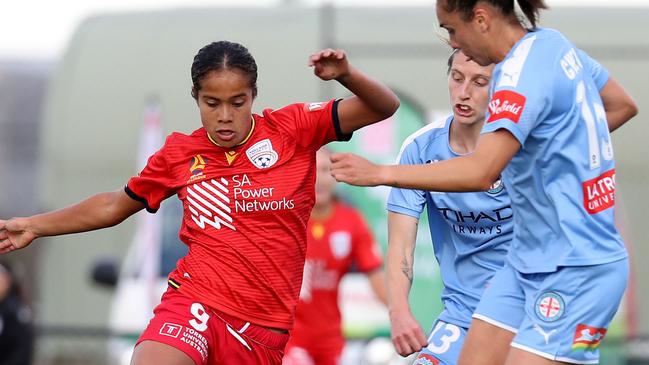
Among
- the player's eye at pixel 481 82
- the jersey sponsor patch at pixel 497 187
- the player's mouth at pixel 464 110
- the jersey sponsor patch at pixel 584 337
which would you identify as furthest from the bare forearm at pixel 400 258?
the jersey sponsor patch at pixel 584 337

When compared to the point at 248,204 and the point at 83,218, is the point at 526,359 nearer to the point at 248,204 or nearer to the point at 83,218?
the point at 248,204

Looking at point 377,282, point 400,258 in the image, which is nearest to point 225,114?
point 400,258

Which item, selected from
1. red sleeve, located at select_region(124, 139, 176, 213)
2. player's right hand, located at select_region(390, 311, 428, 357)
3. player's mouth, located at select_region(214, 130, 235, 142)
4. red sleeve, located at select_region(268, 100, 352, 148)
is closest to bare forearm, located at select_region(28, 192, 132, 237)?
red sleeve, located at select_region(124, 139, 176, 213)

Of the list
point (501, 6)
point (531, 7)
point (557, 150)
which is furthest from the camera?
point (531, 7)

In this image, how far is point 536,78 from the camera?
4.34 meters

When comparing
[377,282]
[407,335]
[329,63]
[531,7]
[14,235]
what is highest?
[531,7]

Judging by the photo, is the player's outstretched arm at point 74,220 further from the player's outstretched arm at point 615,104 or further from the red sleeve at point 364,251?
the red sleeve at point 364,251

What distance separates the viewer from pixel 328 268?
8.13 metres

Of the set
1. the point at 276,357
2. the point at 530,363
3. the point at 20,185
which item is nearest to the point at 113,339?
the point at 276,357

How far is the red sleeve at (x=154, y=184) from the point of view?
5.39 m

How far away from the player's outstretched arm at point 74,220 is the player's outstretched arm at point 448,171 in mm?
1472

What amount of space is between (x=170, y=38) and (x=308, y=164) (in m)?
6.69

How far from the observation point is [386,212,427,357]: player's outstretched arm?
5.06m

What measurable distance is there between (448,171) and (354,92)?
107 centimetres
